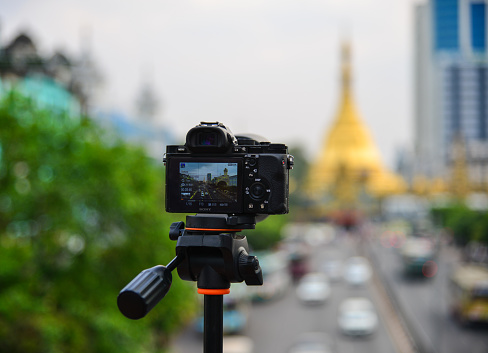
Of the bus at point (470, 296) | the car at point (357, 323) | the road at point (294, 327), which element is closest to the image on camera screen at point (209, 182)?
the road at point (294, 327)

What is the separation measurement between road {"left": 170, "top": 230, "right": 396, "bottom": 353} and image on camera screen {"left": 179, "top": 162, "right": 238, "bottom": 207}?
13.4 metres

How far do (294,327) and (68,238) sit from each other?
922 cm

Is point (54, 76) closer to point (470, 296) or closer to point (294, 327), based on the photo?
point (294, 327)

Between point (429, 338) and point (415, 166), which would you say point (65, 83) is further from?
point (415, 166)

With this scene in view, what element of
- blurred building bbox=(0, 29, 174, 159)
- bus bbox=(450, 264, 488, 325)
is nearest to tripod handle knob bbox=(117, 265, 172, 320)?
bus bbox=(450, 264, 488, 325)

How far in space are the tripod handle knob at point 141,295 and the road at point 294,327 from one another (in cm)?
1357

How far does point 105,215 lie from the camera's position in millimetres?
10547

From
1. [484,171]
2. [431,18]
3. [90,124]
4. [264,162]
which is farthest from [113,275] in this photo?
[431,18]

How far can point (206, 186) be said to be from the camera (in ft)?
7.49

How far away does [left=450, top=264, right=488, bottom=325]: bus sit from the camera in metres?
16.0

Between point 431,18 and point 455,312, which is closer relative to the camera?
point 455,312

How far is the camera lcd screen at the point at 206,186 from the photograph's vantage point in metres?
2.27

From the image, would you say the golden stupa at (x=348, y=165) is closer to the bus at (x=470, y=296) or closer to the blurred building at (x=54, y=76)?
the blurred building at (x=54, y=76)

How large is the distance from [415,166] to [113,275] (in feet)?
262
